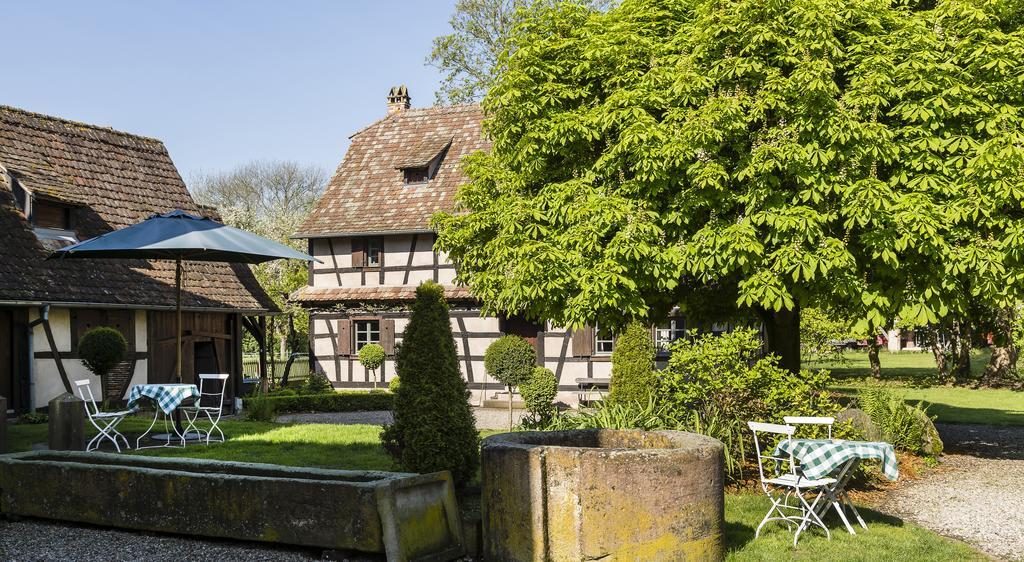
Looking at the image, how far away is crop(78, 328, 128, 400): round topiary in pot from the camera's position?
51.6ft

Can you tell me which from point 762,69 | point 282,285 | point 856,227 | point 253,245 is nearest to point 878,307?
point 856,227

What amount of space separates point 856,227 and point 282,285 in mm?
34834

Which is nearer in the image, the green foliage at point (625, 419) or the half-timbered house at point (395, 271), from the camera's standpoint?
the green foliage at point (625, 419)

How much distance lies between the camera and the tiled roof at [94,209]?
1625cm

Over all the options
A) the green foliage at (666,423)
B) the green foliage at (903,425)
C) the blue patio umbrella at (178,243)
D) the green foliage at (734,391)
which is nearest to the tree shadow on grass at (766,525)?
the green foliage at (666,423)

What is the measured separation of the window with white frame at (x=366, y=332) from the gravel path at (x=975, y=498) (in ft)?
47.9

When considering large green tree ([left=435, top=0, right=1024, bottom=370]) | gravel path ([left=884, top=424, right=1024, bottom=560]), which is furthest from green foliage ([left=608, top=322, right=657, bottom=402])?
gravel path ([left=884, top=424, right=1024, bottom=560])

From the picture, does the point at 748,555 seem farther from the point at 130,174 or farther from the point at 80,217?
the point at 130,174

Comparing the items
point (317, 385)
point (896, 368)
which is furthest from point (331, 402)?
point (896, 368)

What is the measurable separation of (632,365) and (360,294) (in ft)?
42.8

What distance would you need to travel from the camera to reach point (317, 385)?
2336 centimetres

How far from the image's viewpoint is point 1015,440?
1529 cm

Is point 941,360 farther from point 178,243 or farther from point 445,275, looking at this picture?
point 178,243

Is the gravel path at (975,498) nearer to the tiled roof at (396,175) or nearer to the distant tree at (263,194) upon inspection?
the tiled roof at (396,175)
